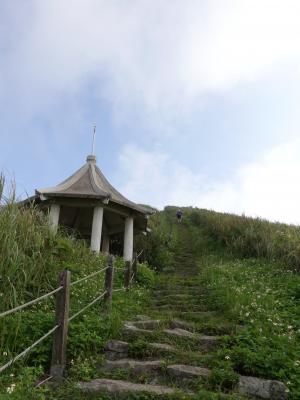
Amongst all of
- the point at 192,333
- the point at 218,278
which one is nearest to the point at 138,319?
the point at 192,333

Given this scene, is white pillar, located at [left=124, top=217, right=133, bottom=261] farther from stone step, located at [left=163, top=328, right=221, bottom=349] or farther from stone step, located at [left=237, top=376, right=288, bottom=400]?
stone step, located at [left=237, top=376, right=288, bottom=400]

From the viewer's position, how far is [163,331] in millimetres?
7000

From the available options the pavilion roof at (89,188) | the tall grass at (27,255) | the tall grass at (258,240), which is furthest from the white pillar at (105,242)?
the tall grass at (27,255)

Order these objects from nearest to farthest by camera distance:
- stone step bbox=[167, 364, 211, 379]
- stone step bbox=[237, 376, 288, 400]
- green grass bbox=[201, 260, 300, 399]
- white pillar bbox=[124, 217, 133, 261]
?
stone step bbox=[237, 376, 288, 400] < stone step bbox=[167, 364, 211, 379] < green grass bbox=[201, 260, 300, 399] < white pillar bbox=[124, 217, 133, 261]

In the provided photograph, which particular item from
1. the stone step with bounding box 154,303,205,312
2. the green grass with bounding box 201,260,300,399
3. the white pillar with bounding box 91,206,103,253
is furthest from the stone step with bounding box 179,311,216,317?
the white pillar with bounding box 91,206,103,253

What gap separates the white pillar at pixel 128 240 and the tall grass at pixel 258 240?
13.2ft

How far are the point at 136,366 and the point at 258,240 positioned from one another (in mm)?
11183

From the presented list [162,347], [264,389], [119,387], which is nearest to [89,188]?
[162,347]

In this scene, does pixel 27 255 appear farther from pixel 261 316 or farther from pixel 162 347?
pixel 261 316

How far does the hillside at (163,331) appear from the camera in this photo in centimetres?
530

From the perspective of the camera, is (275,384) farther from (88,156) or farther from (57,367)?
(88,156)

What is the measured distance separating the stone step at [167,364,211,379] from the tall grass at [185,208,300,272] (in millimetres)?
7328

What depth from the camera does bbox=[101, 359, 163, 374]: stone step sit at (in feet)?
18.8

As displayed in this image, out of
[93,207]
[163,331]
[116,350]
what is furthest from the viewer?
[93,207]
